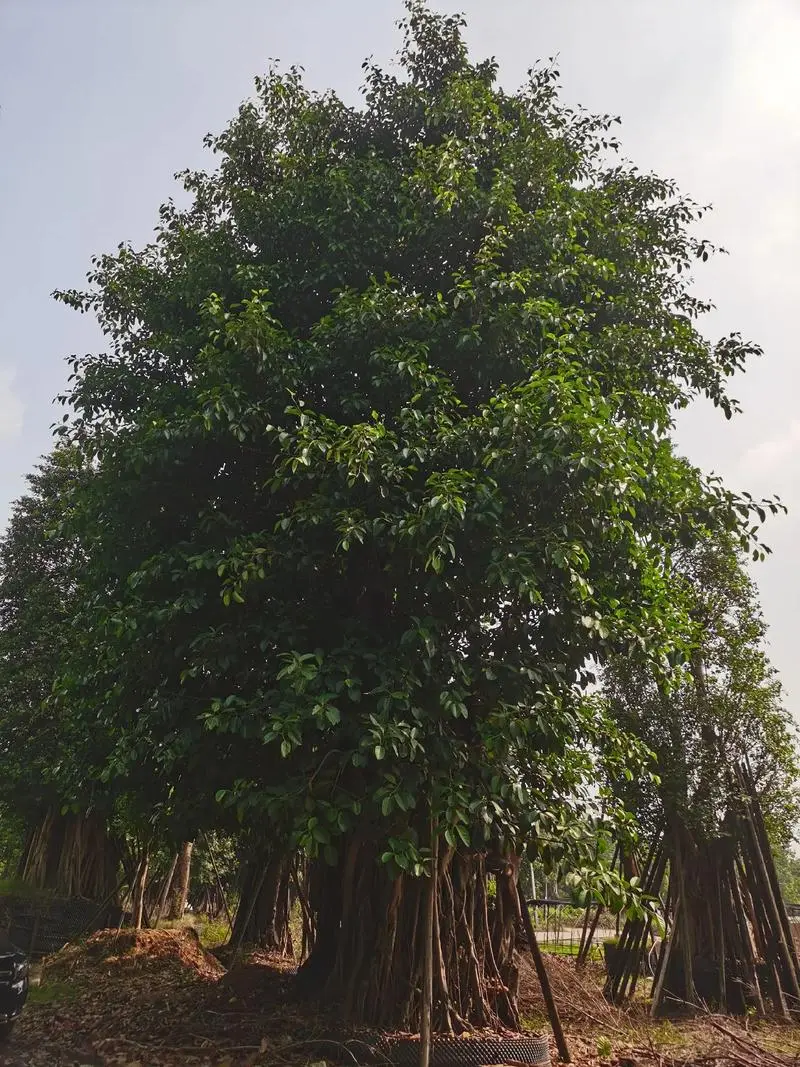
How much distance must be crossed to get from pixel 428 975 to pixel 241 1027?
8.39 feet

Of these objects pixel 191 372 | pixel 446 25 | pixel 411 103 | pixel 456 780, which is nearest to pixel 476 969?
pixel 456 780

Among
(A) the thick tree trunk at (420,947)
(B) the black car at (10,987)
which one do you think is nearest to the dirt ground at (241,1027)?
(B) the black car at (10,987)

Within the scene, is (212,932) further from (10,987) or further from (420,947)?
(420,947)

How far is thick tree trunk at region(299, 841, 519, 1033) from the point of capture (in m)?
7.07

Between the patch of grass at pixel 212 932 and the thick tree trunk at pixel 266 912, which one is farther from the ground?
the thick tree trunk at pixel 266 912

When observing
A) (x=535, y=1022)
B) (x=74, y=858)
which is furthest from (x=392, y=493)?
(x=74, y=858)

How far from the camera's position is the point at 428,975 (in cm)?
589

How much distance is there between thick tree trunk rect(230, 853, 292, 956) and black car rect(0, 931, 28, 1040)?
14.9 ft

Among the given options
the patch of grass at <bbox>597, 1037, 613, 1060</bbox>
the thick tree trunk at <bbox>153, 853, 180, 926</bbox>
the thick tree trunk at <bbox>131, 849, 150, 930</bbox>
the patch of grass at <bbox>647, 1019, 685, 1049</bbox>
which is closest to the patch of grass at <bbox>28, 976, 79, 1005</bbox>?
the thick tree trunk at <bbox>131, 849, 150, 930</bbox>

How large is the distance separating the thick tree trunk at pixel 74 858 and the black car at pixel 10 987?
22.3 feet

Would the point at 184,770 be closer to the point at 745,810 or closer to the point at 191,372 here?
the point at 191,372

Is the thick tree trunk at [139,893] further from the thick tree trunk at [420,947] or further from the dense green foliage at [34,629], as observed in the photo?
the thick tree trunk at [420,947]

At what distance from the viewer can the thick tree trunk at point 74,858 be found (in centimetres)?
1504

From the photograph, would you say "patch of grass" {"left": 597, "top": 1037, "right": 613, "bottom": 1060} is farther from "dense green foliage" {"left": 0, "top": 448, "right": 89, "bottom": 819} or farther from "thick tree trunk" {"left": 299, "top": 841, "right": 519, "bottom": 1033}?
"dense green foliage" {"left": 0, "top": 448, "right": 89, "bottom": 819}
